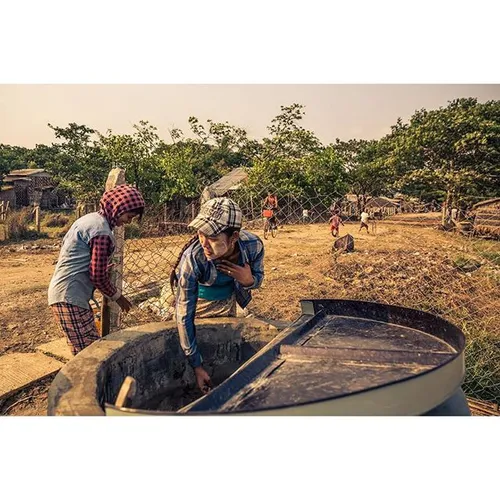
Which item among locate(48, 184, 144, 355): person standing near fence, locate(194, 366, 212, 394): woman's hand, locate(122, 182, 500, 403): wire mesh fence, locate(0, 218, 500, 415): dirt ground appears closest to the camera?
locate(194, 366, 212, 394): woman's hand

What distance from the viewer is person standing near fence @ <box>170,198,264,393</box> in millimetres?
2174

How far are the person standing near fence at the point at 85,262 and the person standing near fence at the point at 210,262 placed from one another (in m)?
0.45

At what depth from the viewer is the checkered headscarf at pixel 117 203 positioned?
109 inches

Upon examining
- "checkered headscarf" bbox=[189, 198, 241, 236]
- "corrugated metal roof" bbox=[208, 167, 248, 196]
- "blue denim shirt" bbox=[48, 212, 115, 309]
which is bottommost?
"blue denim shirt" bbox=[48, 212, 115, 309]

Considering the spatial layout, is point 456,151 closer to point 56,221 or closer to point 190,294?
point 56,221

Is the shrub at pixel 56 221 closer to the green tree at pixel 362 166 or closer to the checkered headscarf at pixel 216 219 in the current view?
the green tree at pixel 362 166

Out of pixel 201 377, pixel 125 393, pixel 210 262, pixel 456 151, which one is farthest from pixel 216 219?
pixel 456 151

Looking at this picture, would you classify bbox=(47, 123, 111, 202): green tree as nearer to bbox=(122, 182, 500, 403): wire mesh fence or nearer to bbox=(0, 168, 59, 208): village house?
bbox=(0, 168, 59, 208): village house

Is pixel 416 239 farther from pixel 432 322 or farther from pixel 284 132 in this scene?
pixel 284 132

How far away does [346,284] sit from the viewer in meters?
6.96

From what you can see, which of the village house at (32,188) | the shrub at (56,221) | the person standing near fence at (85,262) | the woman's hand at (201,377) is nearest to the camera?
the woman's hand at (201,377)

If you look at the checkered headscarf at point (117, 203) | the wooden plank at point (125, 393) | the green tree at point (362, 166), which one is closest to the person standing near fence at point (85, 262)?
the checkered headscarf at point (117, 203)

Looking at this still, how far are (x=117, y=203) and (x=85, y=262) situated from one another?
1.32 feet

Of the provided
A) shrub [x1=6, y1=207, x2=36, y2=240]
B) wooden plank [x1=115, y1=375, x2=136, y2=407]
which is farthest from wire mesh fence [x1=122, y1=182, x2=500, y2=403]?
shrub [x1=6, y1=207, x2=36, y2=240]
